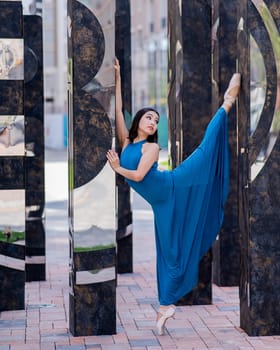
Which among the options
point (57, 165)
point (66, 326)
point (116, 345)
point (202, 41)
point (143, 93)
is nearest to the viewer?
point (116, 345)

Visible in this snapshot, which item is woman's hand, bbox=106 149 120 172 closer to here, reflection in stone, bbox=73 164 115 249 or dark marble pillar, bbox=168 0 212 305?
reflection in stone, bbox=73 164 115 249

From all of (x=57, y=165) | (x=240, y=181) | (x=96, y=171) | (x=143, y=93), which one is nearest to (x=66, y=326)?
(x=96, y=171)

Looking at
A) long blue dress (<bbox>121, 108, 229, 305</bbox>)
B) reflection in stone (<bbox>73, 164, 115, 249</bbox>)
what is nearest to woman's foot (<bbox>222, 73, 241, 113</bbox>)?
long blue dress (<bbox>121, 108, 229, 305</bbox>)

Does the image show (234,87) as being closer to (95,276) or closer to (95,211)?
(95,211)

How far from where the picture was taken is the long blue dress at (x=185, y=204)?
686cm

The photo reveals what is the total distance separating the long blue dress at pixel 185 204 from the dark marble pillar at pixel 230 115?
5.37 ft

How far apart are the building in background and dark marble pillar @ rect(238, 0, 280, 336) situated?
40069mm

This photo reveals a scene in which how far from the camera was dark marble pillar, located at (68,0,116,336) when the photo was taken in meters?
6.60

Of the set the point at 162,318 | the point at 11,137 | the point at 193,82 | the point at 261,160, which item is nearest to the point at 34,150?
the point at 11,137

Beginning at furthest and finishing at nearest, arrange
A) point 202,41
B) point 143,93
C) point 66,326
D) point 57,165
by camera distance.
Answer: point 143,93, point 57,165, point 202,41, point 66,326

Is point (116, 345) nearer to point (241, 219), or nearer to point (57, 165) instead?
point (241, 219)

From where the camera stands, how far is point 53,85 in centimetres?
5688

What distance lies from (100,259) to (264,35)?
1939 millimetres

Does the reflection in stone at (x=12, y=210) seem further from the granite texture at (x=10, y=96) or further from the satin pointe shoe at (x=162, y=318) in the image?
the satin pointe shoe at (x=162, y=318)
